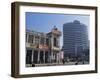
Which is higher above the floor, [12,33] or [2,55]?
[12,33]

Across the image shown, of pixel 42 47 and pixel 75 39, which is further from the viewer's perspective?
pixel 75 39

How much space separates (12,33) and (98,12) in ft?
2.33

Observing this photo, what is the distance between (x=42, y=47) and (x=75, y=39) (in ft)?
0.89

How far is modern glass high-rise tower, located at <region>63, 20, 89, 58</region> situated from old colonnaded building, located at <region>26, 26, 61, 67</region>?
0.21 feet

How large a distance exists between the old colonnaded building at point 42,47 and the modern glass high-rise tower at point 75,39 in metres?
0.06

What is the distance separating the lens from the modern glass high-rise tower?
1.86 meters

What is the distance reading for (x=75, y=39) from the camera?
1.89m

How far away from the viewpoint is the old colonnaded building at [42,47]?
5.70 feet

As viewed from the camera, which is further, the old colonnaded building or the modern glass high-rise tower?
the modern glass high-rise tower

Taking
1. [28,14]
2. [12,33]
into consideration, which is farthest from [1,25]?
[28,14]

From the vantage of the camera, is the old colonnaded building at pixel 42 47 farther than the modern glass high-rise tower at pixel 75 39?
No

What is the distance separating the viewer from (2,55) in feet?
5.41

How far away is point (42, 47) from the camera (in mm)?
1778

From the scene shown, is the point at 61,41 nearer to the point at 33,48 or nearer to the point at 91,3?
the point at 33,48
